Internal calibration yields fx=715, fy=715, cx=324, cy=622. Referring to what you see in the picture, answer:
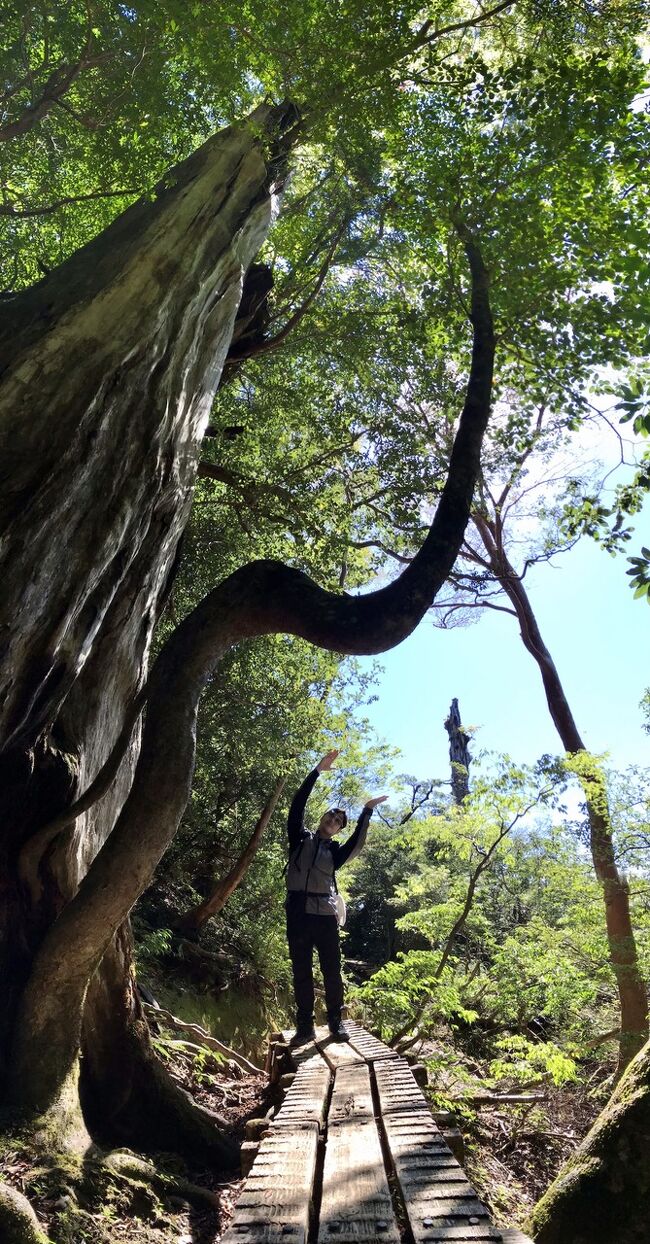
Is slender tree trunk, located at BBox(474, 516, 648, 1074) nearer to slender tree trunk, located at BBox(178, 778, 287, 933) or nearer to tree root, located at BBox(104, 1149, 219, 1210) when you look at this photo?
slender tree trunk, located at BBox(178, 778, 287, 933)

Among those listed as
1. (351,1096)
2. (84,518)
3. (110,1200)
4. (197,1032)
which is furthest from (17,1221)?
(197,1032)

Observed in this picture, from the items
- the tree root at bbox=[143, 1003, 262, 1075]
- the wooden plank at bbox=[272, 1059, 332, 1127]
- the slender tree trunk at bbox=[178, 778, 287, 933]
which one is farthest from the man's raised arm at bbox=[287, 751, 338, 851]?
the slender tree trunk at bbox=[178, 778, 287, 933]

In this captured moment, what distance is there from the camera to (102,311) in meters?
4.49

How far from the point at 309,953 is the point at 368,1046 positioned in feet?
2.78

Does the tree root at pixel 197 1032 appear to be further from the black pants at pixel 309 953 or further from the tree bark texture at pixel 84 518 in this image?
the tree bark texture at pixel 84 518

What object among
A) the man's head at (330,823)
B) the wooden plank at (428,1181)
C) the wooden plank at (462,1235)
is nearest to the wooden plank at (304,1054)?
the wooden plank at (428,1181)

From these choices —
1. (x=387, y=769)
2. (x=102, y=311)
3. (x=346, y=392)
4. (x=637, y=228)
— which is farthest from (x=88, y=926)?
(x=387, y=769)

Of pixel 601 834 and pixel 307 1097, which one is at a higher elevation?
pixel 601 834

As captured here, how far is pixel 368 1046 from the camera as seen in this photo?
18.8 feet

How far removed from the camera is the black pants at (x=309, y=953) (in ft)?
20.3

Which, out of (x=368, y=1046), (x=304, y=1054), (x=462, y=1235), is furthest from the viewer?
(x=368, y=1046)

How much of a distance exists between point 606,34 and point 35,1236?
10.6m

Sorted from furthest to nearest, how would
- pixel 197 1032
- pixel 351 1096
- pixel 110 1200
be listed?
1. pixel 197 1032
2. pixel 351 1096
3. pixel 110 1200

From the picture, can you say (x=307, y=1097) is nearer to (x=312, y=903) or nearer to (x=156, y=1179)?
(x=156, y=1179)
